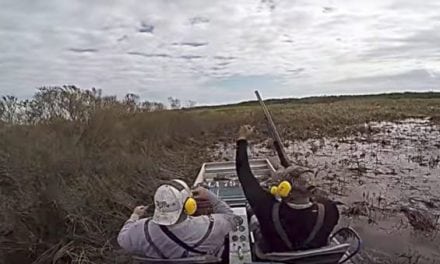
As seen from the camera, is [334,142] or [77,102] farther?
[334,142]

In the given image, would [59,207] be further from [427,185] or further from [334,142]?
[334,142]

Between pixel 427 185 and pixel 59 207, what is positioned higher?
pixel 59 207

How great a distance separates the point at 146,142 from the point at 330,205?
9689 millimetres

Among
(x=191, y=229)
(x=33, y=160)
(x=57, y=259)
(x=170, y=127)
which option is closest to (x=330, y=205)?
(x=191, y=229)

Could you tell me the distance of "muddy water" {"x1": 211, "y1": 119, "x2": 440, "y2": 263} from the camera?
6902 mm

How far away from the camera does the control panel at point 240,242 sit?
4078 millimetres

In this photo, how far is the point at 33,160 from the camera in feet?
24.6

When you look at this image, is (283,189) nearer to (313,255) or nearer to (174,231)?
(313,255)

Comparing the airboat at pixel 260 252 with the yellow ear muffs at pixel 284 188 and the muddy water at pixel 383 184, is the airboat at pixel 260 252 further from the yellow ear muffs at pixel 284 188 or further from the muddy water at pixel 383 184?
the muddy water at pixel 383 184

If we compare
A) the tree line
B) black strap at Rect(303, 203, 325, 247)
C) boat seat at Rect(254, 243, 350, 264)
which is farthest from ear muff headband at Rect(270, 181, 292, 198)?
the tree line

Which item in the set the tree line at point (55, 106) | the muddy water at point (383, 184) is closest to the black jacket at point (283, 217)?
the muddy water at point (383, 184)

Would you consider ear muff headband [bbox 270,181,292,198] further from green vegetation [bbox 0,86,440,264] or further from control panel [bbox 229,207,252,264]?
green vegetation [bbox 0,86,440,264]

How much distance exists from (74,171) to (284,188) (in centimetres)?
517

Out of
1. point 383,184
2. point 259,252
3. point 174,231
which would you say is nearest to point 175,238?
point 174,231
